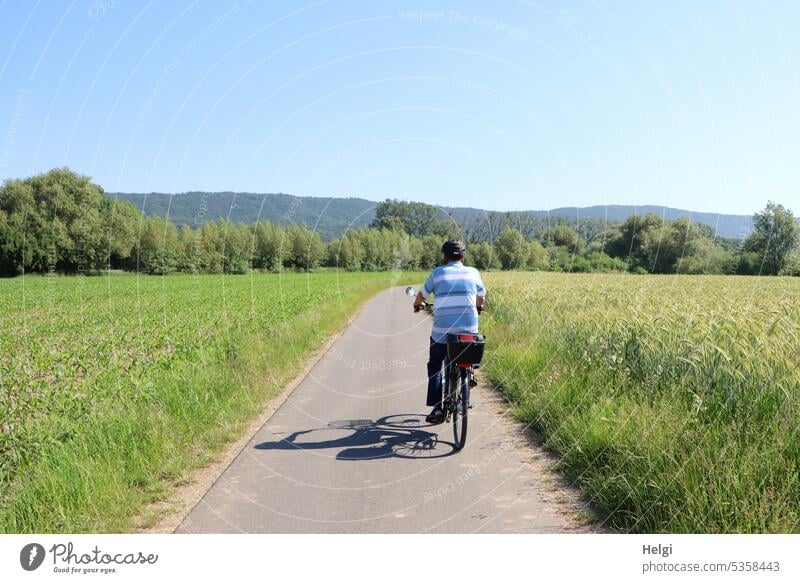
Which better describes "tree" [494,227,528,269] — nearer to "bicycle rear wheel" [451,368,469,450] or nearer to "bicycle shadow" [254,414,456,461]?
"bicycle shadow" [254,414,456,461]

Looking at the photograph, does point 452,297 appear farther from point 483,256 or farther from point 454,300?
point 483,256

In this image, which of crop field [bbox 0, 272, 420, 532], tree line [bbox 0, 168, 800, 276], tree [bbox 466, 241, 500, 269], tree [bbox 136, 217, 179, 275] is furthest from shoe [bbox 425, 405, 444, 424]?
tree [bbox 136, 217, 179, 275]

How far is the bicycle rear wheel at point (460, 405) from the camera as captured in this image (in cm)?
714

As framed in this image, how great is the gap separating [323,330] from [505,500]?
601 inches

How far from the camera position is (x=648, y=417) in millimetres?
6137

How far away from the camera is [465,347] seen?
285 inches

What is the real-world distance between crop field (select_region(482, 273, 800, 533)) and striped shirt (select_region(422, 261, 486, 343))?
166cm

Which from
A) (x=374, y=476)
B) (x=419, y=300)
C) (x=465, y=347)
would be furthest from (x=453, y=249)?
(x=374, y=476)

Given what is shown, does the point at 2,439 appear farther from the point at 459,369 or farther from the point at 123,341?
the point at 123,341

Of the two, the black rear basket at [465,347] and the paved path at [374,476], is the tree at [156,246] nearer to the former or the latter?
the paved path at [374,476]

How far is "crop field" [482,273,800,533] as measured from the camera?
4488mm

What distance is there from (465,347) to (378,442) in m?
1.64

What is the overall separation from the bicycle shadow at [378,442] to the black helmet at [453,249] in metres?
Answer: 2.36
